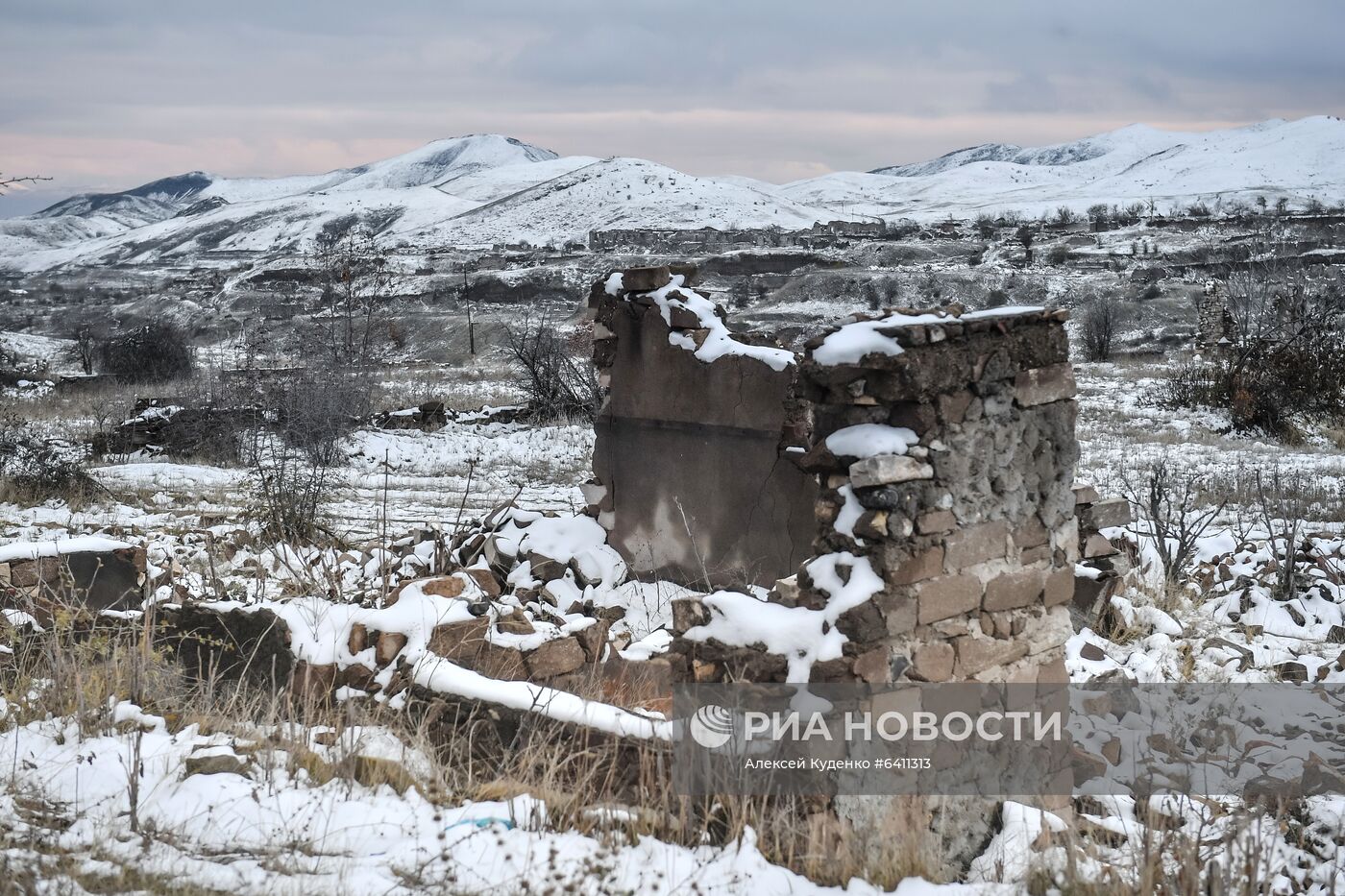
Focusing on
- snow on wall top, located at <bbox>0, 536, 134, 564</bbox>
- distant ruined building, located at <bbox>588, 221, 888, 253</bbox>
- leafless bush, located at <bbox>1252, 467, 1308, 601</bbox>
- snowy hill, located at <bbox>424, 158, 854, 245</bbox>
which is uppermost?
snowy hill, located at <bbox>424, 158, 854, 245</bbox>

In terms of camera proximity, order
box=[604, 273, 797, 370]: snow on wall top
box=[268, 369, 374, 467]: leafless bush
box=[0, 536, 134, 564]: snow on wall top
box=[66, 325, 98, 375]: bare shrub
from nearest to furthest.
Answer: box=[0, 536, 134, 564]: snow on wall top
box=[604, 273, 797, 370]: snow on wall top
box=[268, 369, 374, 467]: leafless bush
box=[66, 325, 98, 375]: bare shrub

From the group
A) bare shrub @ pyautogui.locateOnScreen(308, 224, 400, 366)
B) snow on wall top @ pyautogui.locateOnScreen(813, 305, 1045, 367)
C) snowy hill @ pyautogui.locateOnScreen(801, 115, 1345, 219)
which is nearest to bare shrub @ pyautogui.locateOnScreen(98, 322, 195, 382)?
bare shrub @ pyautogui.locateOnScreen(308, 224, 400, 366)

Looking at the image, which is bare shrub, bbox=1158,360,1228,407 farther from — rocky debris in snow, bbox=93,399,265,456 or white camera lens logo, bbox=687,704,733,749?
white camera lens logo, bbox=687,704,733,749

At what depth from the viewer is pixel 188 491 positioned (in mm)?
13781

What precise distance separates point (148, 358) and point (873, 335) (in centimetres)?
2905

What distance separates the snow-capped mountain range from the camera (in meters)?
98.6

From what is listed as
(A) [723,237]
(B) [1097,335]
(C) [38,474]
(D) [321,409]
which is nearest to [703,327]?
(D) [321,409]

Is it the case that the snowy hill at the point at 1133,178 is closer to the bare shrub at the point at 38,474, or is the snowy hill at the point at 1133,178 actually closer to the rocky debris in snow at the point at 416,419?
the rocky debris in snow at the point at 416,419

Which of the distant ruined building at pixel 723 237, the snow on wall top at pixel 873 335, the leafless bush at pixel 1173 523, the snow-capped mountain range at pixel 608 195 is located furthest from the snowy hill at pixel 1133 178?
the snow on wall top at pixel 873 335

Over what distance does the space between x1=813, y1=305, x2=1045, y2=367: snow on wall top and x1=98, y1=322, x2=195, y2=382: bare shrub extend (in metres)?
27.8

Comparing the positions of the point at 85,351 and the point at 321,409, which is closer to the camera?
the point at 321,409

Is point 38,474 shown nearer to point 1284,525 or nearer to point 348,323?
point 1284,525

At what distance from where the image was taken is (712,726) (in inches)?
180

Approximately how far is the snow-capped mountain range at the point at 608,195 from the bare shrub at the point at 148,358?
188 ft
